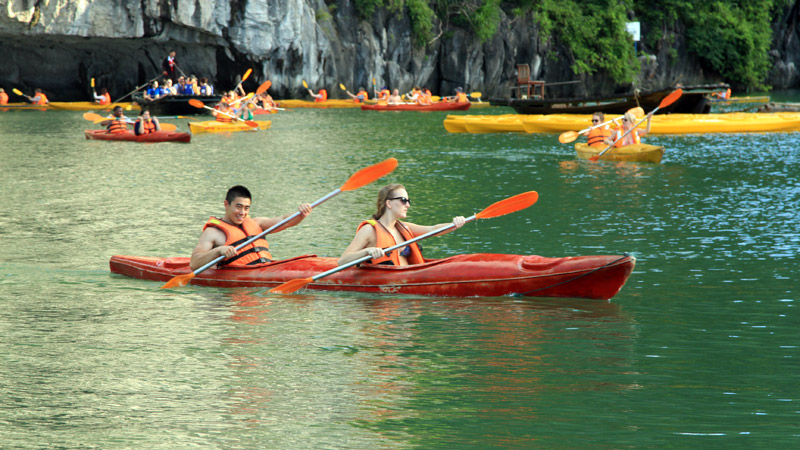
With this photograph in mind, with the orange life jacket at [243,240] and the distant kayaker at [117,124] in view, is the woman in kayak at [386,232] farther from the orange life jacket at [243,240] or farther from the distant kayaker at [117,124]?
the distant kayaker at [117,124]

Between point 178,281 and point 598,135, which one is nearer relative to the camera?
point 178,281

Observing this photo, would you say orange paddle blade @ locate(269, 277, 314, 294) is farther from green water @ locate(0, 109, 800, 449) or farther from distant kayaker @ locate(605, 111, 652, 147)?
distant kayaker @ locate(605, 111, 652, 147)

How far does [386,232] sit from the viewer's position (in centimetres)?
737

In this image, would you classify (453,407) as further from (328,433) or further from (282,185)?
(282,185)

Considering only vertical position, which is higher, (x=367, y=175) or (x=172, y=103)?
(x=172, y=103)

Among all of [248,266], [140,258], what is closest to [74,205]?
[140,258]

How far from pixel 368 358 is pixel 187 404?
1296 mm

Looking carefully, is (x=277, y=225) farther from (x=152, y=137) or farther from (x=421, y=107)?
(x=421, y=107)

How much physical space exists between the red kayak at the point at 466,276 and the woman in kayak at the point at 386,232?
0.65 feet

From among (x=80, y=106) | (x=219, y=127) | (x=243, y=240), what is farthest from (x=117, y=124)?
(x=80, y=106)

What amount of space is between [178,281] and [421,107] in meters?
31.4

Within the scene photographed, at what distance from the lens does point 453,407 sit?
496 centimetres

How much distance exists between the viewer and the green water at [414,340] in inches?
183

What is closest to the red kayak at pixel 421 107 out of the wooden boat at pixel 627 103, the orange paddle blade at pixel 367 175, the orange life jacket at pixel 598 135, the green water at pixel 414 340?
the wooden boat at pixel 627 103
